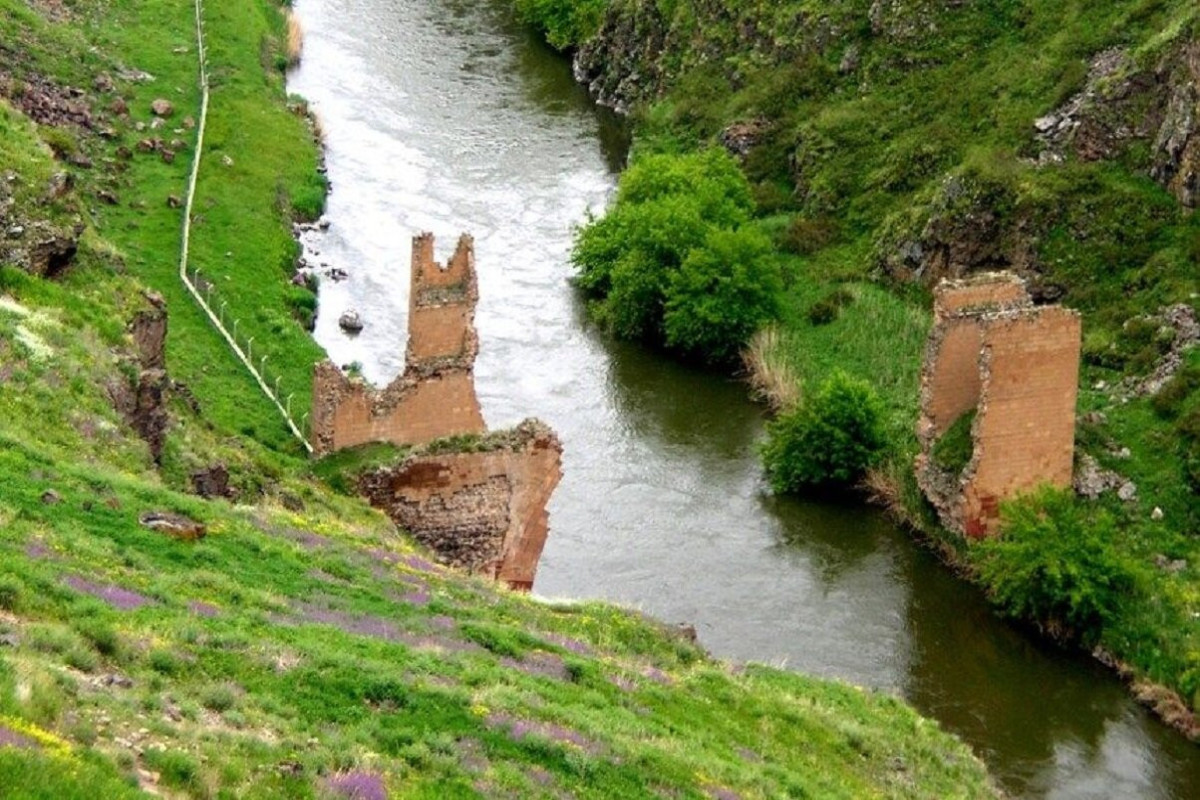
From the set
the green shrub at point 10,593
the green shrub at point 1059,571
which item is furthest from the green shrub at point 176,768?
the green shrub at point 1059,571

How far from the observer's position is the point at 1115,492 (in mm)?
53094

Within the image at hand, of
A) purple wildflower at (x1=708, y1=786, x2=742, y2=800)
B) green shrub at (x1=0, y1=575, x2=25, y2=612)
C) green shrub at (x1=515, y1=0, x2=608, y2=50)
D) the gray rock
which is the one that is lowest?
the gray rock

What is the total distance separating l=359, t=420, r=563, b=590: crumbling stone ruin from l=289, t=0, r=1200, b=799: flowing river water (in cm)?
655

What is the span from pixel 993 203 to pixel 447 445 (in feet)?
102

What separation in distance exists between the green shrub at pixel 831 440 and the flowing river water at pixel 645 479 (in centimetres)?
88

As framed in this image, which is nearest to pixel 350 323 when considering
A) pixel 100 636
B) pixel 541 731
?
pixel 541 731

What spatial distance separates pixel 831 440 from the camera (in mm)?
56406

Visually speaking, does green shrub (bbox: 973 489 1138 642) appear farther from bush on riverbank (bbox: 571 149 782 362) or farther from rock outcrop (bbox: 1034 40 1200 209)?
bush on riverbank (bbox: 571 149 782 362)

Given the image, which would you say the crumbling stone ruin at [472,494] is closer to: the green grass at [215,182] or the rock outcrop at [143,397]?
the rock outcrop at [143,397]

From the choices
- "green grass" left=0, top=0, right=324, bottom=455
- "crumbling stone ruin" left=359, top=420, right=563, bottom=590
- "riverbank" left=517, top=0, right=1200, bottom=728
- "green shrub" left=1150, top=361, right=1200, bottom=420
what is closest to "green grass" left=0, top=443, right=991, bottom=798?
"crumbling stone ruin" left=359, top=420, right=563, bottom=590

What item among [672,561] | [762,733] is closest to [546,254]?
[672,561]

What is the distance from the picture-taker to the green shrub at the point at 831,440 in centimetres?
5634

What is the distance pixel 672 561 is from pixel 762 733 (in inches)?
769

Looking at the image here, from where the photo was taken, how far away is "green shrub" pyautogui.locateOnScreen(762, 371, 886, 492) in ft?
185
